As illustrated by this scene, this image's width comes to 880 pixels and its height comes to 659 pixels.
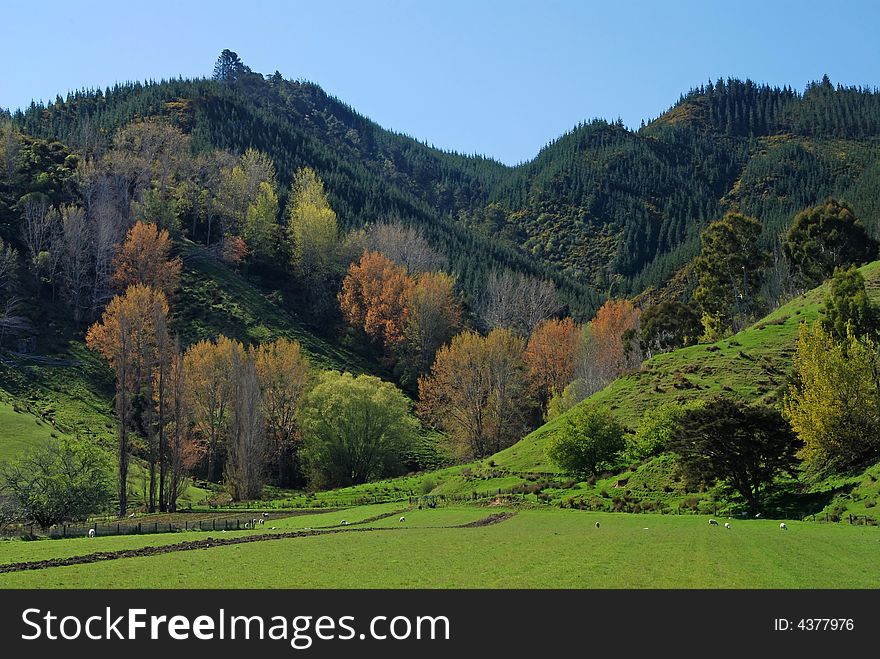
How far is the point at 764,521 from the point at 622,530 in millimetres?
10409

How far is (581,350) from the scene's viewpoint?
121 meters

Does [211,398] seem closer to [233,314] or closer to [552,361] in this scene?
[233,314]

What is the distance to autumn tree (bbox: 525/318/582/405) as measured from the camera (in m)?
125

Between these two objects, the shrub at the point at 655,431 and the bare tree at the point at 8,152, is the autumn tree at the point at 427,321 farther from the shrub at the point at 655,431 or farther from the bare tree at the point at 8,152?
the bare tree at the point at 8,152

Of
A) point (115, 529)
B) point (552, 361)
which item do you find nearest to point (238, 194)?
point (552, 361)

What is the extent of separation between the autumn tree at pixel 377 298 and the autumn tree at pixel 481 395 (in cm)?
2804

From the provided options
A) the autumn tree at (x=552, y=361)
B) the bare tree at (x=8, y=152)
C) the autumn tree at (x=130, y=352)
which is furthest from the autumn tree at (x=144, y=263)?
the autumn tree at (x=552, y=361)

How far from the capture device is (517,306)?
156250mm

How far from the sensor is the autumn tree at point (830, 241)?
323 feet

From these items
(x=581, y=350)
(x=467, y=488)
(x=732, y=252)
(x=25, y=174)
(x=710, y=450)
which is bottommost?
(x=467, y=488)

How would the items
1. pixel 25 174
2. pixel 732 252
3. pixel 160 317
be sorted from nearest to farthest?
pixel 160 317 < pixel 732 252 < pixel 25 174

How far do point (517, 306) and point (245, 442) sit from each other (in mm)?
84805
